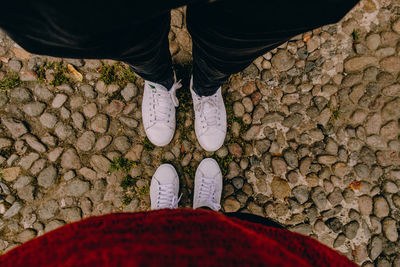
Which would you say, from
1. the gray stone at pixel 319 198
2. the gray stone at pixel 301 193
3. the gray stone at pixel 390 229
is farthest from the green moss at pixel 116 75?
the gray stone at pixel 390 229

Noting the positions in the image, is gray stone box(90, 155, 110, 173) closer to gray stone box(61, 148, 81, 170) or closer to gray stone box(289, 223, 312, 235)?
gray stone box(61, 148, 81, 170)

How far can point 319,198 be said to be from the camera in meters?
1.89

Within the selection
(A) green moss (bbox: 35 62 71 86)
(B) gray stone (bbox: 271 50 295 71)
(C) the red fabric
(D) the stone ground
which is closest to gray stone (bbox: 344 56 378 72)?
(D) the stone ground

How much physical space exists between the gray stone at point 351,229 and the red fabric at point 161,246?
105 cm

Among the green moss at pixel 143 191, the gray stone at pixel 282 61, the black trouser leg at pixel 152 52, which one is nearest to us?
the black trouser leg at pixel 152 52

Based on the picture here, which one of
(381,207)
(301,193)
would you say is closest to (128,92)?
(301,193)

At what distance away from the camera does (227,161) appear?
1965 mm

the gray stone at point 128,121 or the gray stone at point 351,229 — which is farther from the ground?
Result: the gray stone at point 128,121

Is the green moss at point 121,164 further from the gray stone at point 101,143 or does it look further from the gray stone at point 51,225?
the gray stone at point 51,225

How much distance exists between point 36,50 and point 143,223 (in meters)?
0.72

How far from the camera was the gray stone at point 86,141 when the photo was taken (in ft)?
6.13

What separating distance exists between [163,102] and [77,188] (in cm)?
90

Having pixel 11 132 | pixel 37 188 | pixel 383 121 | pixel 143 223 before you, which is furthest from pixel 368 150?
pixel 11 132

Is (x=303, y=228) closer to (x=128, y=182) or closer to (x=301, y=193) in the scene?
(x=301, y=193)
